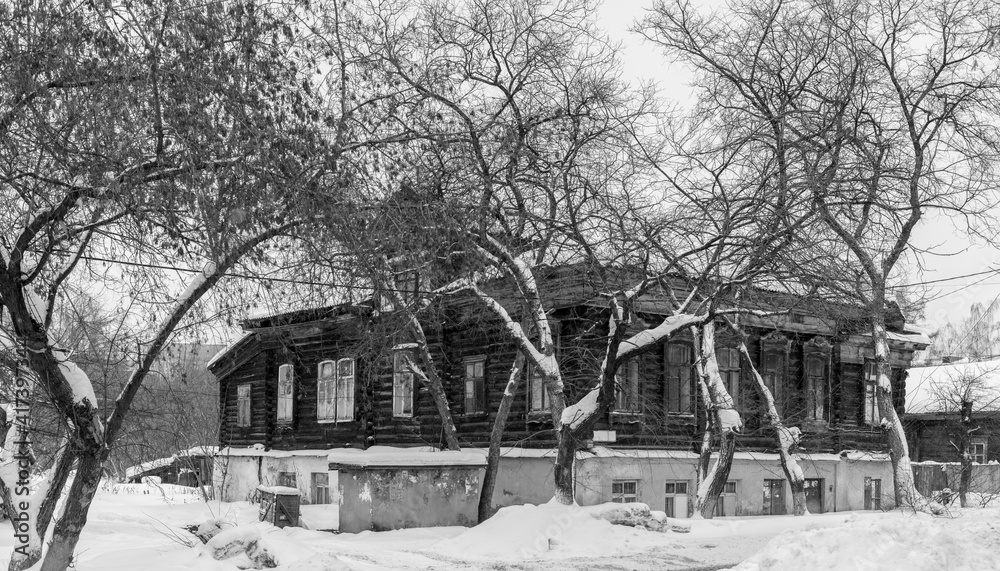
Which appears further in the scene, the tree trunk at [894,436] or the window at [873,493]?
the window at [873,493]

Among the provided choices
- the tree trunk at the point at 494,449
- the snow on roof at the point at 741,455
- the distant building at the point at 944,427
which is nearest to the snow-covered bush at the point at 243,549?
the tree trunk at the point at 494,449

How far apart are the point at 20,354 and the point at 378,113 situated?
482 centimetres

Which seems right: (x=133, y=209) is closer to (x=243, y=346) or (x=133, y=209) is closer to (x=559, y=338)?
(x=559, y=338)

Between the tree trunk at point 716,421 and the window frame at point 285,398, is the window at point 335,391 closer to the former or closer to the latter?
the window frame at point 285,398

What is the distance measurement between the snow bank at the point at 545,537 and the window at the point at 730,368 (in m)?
9.11

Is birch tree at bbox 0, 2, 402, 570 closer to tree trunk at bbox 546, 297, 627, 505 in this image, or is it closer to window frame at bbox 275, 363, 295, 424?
tree trunk at bbox 546, 297, 627, 505

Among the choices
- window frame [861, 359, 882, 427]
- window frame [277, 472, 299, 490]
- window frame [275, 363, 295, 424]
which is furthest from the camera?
window frame [275, 363, 295, 424]

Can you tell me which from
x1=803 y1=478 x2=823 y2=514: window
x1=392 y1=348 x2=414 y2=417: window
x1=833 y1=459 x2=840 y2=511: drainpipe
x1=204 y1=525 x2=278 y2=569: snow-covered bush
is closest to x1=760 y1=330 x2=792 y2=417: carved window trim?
x1=803 y1=478 x2=823 y2=514: window

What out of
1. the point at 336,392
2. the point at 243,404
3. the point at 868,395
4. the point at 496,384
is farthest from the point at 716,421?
the point at 243,404

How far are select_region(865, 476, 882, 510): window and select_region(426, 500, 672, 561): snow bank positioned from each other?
13.9 metres

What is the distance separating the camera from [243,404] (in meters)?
33.8

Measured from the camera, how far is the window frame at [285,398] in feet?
102

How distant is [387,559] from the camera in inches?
619

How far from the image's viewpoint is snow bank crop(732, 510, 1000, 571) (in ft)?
37.2
